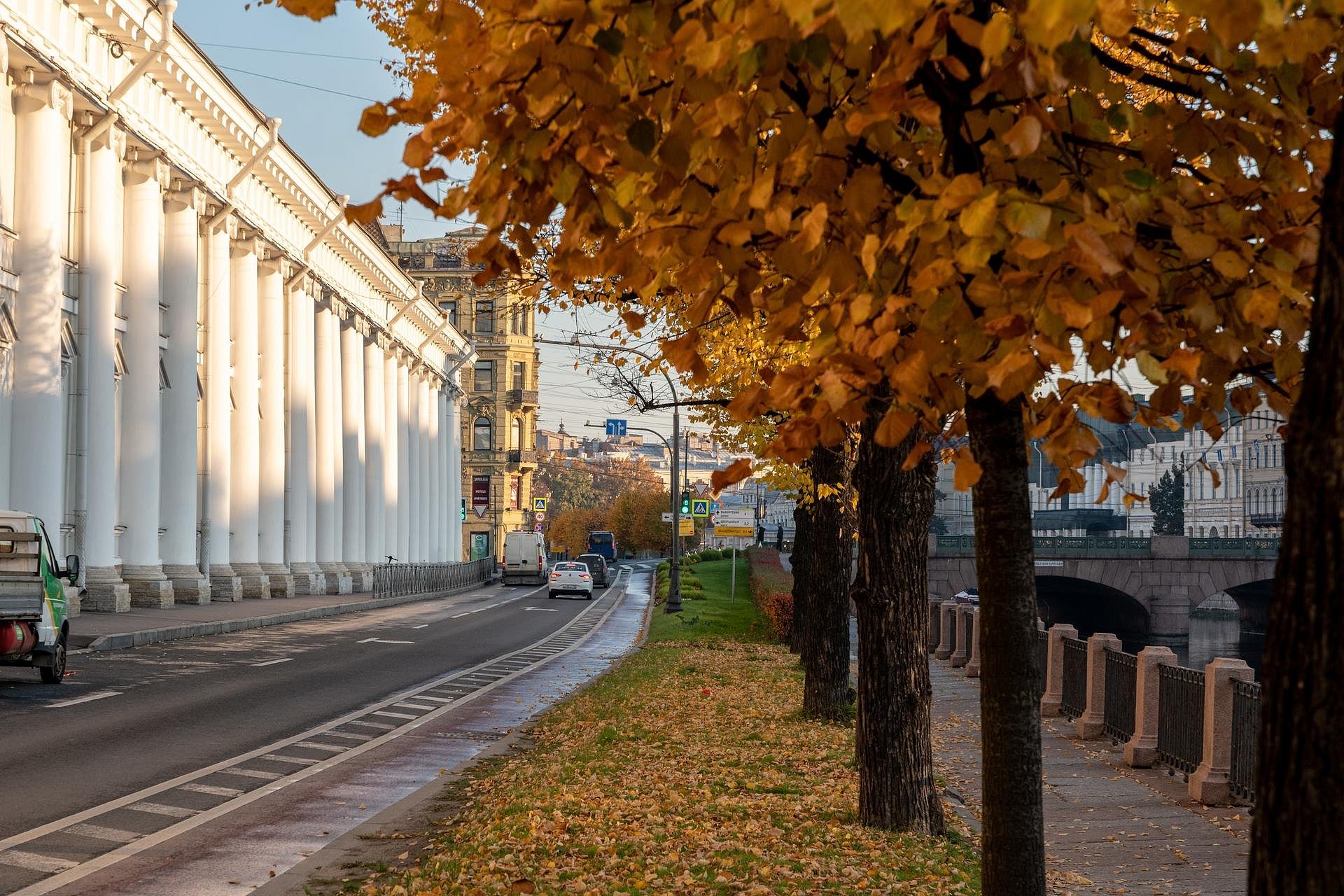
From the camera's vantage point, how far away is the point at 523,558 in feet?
269

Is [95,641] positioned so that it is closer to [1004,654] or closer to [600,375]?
[600,375]

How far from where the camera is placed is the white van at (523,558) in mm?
82000

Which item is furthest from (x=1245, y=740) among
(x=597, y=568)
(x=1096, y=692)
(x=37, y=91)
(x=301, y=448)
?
(x=597, y=568)

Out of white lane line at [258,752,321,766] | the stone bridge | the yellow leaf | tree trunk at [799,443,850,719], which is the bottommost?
the stone bridge

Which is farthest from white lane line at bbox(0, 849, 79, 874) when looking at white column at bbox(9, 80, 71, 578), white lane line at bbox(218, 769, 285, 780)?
white column at bbox(9, 80, 71, 578)

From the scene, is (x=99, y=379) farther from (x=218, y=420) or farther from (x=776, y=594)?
(x=776, y=594)

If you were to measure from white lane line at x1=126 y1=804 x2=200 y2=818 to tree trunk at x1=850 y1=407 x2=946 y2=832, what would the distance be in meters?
4.97

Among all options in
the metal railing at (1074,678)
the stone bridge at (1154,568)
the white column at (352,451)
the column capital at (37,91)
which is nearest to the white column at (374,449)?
the white column at (352,451)

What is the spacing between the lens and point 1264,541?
87.1 metres

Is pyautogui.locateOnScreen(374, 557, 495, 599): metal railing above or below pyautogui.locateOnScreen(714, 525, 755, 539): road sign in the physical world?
below

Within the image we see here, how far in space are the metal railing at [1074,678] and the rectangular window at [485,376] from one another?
101773 mm

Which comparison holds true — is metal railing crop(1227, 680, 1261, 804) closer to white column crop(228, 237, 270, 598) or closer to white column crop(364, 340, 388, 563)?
white column crop(228, 237, 270, 598)

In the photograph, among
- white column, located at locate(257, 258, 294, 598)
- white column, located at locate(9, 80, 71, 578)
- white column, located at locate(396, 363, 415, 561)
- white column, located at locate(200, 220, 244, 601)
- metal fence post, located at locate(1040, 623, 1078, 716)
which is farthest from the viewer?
white column, located at locate(396, 363, 415, 561)

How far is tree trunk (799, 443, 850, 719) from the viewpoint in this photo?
59.1 ft
